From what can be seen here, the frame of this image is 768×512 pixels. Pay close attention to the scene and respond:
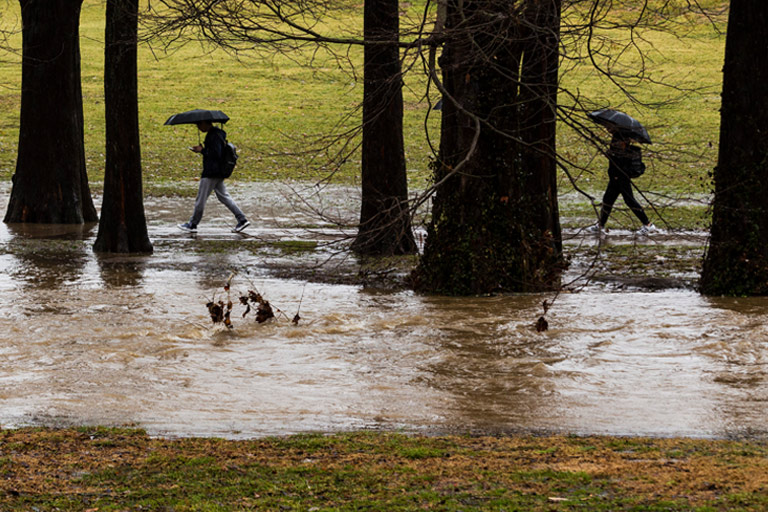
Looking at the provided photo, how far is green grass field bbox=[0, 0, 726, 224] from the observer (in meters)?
26.2

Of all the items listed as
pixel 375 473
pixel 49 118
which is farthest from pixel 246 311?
pixel 49 118

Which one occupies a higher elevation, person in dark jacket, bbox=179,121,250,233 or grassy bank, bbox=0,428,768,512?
person in dark jacket, bbox=179,121,250,233

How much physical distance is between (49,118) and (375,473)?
45.2 feet

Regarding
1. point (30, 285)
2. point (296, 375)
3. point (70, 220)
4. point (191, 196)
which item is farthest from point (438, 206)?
point (191, 196)

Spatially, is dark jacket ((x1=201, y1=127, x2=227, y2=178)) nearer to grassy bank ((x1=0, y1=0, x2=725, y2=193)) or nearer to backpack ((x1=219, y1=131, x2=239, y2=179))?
backpack ((x1=219, y1=131, x2=239, y2=179))

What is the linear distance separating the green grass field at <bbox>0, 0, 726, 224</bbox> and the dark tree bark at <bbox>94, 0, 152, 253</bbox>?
8.15 m

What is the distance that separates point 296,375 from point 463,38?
173 inches

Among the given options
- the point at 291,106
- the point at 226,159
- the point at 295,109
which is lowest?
the point at 226,159

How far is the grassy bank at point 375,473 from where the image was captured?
4.75m

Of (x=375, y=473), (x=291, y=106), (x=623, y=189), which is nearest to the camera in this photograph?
(x=375, y=473)

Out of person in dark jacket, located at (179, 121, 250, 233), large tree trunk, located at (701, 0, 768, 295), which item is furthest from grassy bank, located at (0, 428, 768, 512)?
person in dark jacket, located at (179, 121, 250, 233)

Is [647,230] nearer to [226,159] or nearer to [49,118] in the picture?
[226,159]

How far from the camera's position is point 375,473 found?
17.2ft

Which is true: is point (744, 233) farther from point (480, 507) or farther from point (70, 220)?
point (70, 220)
